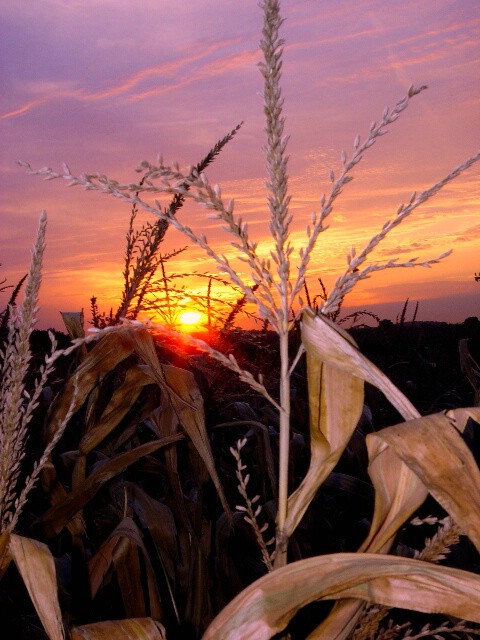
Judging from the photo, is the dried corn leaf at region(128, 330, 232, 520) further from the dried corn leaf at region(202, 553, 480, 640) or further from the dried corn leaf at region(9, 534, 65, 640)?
the dried corn leaf at region(202, 553, 480, 640)

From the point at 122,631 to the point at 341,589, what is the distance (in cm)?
37

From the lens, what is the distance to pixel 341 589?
92 cm

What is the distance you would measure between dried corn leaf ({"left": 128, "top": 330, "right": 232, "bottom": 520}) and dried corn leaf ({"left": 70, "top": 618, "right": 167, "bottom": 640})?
0.51 meters

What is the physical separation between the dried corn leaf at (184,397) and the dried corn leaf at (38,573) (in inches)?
19.6

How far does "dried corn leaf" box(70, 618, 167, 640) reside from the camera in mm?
1026

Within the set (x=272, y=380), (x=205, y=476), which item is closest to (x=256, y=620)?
(x=205, y=476)

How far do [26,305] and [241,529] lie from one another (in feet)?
4.27

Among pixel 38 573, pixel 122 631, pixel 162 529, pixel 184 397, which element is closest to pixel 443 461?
pixel 122 631

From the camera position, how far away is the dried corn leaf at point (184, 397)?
5.10ft

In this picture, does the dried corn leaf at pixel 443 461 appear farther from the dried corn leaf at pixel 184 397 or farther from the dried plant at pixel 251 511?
the dried corn leaf at pixel 184 397

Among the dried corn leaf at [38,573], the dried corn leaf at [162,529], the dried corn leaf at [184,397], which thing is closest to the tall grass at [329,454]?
the dried corn leaf at [38,573]

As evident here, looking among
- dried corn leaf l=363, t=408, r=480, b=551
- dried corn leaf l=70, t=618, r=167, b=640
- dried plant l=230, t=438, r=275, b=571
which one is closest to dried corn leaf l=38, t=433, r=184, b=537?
dried corn leaf l=70, t=618, r=167, b=640

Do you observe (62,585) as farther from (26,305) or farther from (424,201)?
(424,201)

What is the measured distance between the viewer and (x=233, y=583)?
5.88 ft
